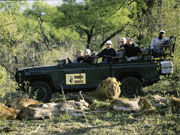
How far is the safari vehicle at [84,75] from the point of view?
770 cm

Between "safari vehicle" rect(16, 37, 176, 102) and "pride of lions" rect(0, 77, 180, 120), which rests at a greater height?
"safari vehicle" rect(16, 37, 176, 102)

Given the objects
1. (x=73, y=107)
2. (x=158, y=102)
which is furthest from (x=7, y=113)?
(x=158, y=102)

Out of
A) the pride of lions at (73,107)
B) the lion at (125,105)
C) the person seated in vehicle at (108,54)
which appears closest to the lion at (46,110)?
the pride of lions at (73,107)

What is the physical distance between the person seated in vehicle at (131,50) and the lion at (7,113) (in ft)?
13.5

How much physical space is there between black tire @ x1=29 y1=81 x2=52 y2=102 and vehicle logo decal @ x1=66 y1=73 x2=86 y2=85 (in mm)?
602

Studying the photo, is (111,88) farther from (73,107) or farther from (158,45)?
(158,45)

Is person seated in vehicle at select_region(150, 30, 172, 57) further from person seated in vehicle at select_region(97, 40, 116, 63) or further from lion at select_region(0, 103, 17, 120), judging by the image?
lion at select_region(0, 103, 17, 120)

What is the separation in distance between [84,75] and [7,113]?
2.85 meters

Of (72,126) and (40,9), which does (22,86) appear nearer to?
(72,126)

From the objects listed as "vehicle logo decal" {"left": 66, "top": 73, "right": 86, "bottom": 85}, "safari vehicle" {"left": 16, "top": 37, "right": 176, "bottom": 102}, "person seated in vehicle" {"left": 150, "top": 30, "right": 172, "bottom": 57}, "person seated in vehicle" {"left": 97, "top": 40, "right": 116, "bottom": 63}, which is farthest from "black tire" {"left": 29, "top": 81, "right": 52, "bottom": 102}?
"person seated in vehicle" {"left": 150, "top": 30, "right": 172, "bottom": 57}

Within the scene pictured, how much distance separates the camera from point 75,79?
305 inches

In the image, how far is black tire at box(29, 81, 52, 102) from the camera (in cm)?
769

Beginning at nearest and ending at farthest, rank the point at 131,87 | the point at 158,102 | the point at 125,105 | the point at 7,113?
the point at 7,113
the point at 125,105
the point at 158,102
the point at 131,87

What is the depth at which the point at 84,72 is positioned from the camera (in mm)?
7750
